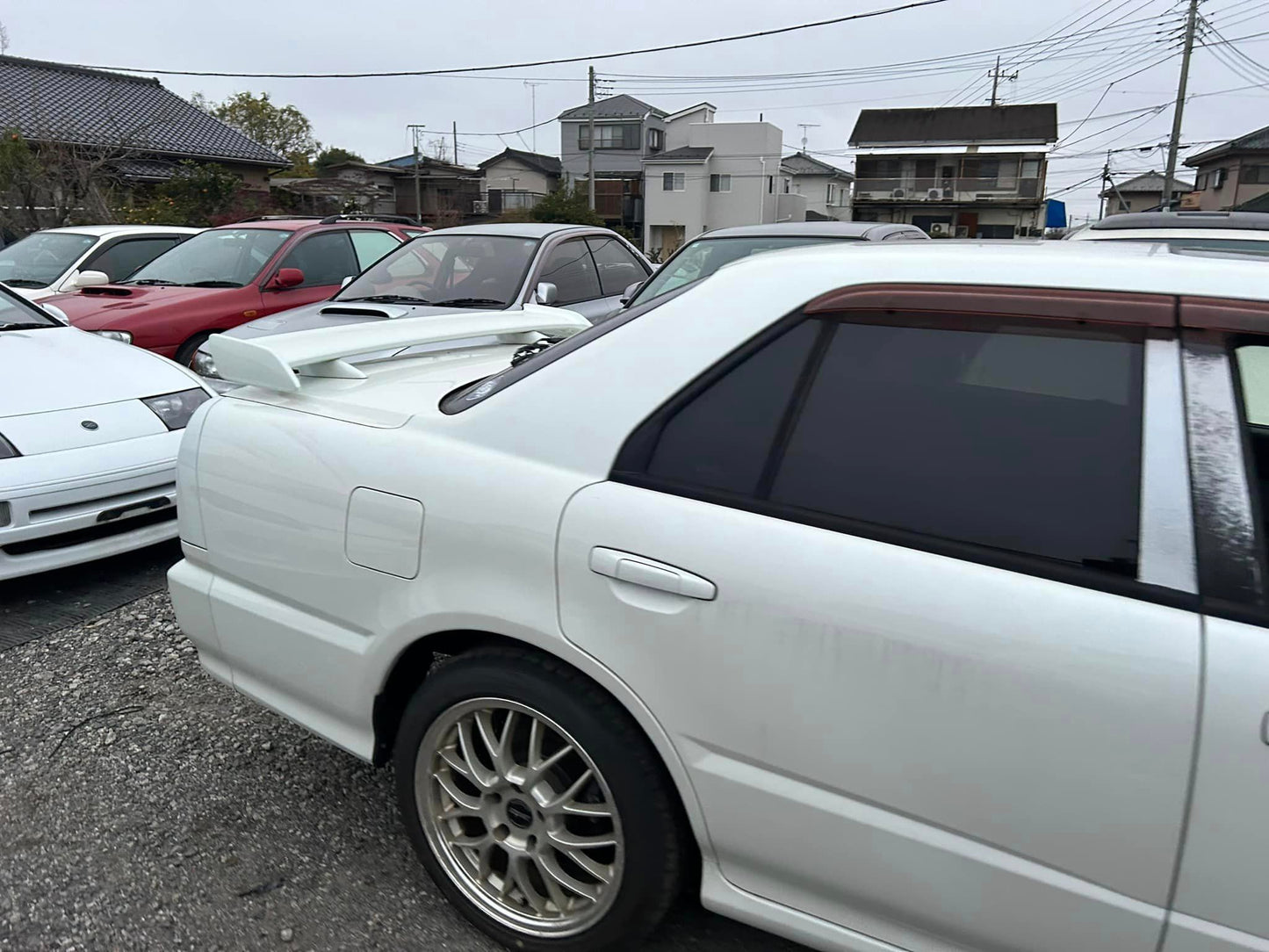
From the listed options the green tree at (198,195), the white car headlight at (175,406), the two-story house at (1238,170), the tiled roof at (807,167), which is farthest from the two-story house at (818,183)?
the white car headlight at (175,406)

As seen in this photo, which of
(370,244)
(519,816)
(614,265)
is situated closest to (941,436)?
(519,816)

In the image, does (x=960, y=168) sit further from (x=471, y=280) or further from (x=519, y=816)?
(x=519, y=816)

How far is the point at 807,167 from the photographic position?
64.7m

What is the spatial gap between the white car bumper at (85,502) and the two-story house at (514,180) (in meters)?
50.2

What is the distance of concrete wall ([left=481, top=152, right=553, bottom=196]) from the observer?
53119 mm

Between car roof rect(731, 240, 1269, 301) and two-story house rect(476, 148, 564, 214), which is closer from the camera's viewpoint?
car roof rect(731, 240, 1269, 301)

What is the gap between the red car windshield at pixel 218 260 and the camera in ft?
25.0

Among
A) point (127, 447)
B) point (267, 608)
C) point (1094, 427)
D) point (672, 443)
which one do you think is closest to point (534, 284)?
point (127, 447)

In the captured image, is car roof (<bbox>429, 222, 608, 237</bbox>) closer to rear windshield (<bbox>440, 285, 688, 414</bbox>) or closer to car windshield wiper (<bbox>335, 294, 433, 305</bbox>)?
car windshield wiper (<bbox>335, 294, 433, 305</bbox>)

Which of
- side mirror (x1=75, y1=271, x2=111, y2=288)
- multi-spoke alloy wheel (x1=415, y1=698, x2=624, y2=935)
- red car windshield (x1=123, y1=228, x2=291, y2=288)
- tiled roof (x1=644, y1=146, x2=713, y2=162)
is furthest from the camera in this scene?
tiled roof (x1=644, y1=146, x2=713, y2=162)

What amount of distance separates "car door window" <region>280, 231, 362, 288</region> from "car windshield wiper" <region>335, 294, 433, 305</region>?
4.57 feet

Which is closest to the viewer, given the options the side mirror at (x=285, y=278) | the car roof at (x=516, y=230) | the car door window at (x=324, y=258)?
the car roof at (x=516, y=230)

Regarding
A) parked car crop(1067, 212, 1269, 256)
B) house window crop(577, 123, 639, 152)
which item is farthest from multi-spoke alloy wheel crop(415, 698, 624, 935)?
house window crop(577, 123, 639, 152)

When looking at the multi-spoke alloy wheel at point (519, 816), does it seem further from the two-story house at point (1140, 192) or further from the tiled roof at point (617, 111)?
the two-story house at point (1140, 192)
